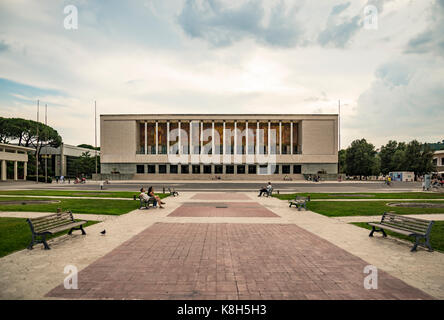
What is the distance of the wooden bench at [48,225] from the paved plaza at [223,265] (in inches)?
15.5

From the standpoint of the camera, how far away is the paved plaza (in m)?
5.07

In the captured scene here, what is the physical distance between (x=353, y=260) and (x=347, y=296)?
2.34 m

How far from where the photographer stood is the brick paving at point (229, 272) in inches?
197


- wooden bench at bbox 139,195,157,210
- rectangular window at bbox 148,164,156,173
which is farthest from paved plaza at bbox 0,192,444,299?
rectangular window at bbox 148,164,156,173

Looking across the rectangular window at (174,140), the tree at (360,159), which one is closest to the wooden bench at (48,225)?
the rectangular window at (174,140)

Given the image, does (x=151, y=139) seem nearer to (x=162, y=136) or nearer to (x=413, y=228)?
(x=162, y=136)

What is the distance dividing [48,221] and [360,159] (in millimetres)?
87987

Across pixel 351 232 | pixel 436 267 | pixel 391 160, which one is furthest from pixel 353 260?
pixel 391 160

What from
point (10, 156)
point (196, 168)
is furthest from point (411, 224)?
point (10, 156)

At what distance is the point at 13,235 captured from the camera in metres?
9.20

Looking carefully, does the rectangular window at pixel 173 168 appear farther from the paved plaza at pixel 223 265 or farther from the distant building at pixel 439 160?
the distant building at pixel 439 160

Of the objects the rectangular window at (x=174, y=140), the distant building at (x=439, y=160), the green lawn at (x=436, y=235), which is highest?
the rectangular window at (x=174, y=140)

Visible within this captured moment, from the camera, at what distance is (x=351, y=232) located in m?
10.2

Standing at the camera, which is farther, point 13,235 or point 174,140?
point 174,140
